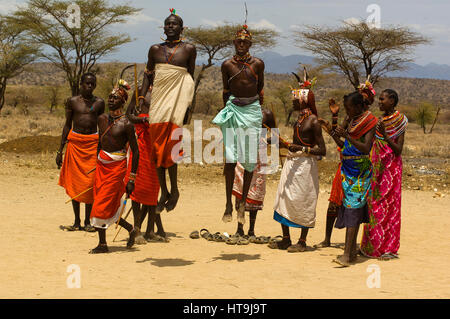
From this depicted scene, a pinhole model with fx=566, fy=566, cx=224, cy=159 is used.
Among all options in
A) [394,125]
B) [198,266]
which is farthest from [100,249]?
[394,125]

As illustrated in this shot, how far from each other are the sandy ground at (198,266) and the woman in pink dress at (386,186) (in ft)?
0.83

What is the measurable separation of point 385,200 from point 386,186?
171mm

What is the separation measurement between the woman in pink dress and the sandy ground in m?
0.25

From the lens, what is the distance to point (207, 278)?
5.67 meters

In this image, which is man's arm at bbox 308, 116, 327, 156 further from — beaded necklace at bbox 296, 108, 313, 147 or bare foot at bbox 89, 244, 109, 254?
bare foot at bbox 89, 244, 109, 254

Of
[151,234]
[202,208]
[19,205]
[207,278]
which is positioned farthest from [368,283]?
[19,205]

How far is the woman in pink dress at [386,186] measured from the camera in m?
6.71

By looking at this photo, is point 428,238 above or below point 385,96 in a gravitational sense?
below

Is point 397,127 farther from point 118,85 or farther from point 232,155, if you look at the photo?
point 118,85

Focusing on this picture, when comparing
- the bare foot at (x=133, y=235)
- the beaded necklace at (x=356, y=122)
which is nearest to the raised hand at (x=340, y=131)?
the beaded necklace at (x=356, y=122)

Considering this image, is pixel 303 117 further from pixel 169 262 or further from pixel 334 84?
pixel 334 84

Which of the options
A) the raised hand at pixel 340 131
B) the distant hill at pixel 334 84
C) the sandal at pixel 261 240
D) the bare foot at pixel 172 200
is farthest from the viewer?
the distant hill at pixel 334 84

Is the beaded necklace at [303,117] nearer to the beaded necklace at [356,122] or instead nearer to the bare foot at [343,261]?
the beaded necklace at [356,122]

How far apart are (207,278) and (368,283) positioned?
5.16 ft
